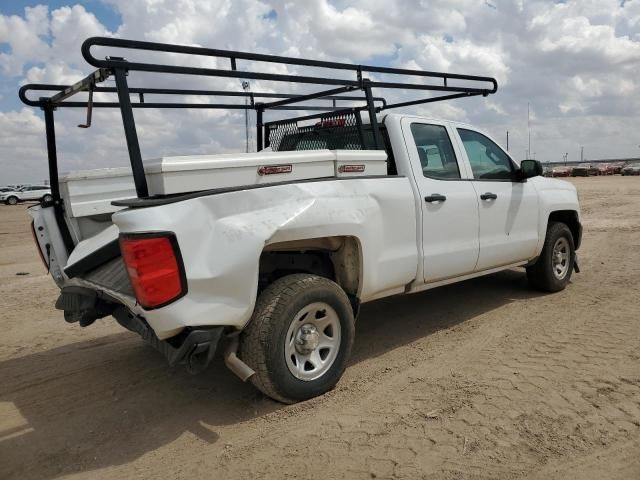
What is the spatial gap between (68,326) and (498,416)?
4.70 metres

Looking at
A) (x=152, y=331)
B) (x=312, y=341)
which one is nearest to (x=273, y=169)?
(x=312, y=341)

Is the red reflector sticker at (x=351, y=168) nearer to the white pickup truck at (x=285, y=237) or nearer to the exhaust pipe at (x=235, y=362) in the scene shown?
the white pickup truck at (x=285, y=237)

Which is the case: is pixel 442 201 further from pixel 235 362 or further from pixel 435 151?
pixel 235 362

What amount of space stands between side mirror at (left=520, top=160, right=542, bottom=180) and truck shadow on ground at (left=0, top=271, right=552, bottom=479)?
1.50 meters

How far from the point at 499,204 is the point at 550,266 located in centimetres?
143

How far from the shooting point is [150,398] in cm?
396

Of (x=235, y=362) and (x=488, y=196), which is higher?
(x=488, y=196)

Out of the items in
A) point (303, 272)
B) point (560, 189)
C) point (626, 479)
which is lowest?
point (626, 479)

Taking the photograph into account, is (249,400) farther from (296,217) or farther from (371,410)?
(296,217)

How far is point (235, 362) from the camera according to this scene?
3.31 metres

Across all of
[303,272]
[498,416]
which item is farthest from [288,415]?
[498,416]

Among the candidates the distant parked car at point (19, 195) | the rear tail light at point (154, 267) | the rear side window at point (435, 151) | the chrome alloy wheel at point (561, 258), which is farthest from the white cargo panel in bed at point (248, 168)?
the distant parked car at point (19, 195)

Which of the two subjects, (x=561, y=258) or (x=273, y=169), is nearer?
(x=273, y=169)

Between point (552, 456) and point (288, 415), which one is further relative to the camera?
point (288, 415)
